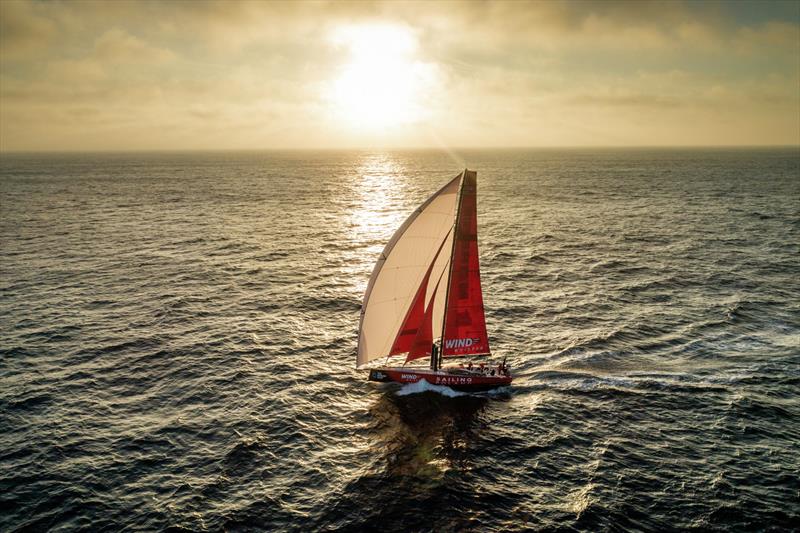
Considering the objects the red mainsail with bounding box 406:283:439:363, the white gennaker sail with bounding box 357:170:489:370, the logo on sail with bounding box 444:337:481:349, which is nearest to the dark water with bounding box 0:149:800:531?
the red mainsail with bounding box 406:283:439:363

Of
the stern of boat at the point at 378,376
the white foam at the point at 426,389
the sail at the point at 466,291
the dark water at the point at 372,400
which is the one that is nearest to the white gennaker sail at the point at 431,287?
the sail at the point at 466,291

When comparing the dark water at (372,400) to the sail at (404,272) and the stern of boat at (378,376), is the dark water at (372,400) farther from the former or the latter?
the sail at (404,272)

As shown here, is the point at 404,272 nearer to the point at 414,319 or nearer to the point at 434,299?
the point at 434,299

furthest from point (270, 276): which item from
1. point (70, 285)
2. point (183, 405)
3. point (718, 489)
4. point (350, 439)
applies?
point (718, 489)

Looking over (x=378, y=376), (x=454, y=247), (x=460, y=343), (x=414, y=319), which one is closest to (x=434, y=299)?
(x=414, y=319)

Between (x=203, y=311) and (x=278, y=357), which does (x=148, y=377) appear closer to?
(x=278, y=357)
